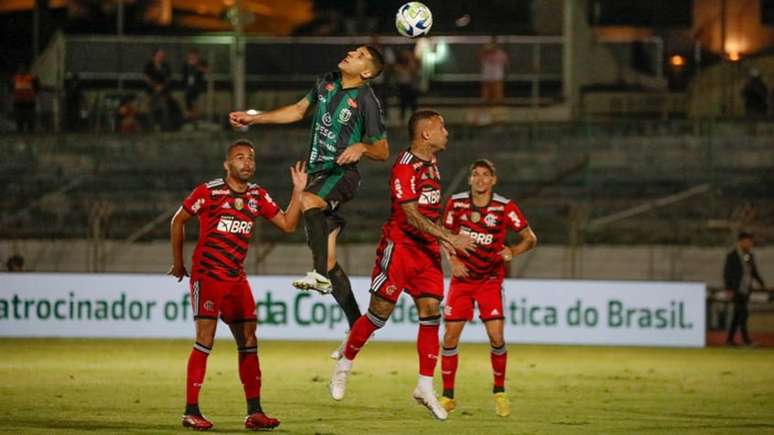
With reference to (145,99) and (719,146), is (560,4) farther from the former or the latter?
(145,99)

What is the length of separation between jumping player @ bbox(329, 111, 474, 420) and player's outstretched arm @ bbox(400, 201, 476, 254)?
0.21 ft

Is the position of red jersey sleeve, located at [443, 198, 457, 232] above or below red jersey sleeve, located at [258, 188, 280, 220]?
below

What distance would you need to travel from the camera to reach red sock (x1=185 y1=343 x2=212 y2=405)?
455 inches

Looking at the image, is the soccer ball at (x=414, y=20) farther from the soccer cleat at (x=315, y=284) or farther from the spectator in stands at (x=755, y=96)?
the spectator in stands at (x=755, y=96)

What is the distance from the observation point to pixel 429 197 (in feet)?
39.8

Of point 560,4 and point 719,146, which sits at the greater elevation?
point 560,4

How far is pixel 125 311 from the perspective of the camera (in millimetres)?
22094

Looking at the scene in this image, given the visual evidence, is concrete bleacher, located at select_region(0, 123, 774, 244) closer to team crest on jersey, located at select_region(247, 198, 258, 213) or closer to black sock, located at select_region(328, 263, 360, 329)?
black sock, located at select_region(328, 263, 360, 329)

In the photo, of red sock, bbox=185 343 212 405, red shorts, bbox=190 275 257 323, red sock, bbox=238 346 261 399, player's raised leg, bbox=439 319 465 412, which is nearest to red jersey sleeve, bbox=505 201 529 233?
player's raised leg, bbox=439 319 465 412

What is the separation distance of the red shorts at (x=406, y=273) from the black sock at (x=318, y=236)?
663 mm

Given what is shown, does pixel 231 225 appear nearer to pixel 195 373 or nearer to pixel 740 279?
pixel 195 373

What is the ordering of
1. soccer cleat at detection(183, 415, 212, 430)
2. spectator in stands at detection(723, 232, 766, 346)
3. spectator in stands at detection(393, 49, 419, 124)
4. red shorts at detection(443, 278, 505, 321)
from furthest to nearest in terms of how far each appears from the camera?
spectator in stands at detection(393, 49, 419, 124) → spectator in stands at detection(723, 232, 766, 346) → red shorts at detection(443, 278, 505, 321) → soccer cleat at detection(183, 415, 212, 430)

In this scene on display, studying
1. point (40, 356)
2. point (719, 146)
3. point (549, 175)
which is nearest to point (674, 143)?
point (719, 146)

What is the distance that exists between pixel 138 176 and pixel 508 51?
8304 mm
